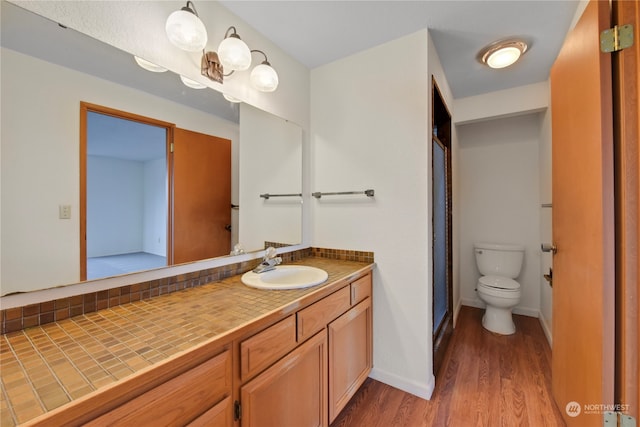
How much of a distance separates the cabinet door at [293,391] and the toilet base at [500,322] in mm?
2013

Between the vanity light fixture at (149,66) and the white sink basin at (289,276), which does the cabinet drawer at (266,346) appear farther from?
the vanity light fixture at (149,66)

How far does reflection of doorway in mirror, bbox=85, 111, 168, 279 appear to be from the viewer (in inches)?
38.1

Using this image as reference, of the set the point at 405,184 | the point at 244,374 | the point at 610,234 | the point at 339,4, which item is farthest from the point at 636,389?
the point at 339,4

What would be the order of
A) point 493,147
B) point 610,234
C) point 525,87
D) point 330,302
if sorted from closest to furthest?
point 610,234, point 330,302, point 525,87, point 493,147

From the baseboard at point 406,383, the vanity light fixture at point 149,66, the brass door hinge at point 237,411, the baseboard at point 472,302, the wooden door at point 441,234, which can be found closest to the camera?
the brass door hinge at point 237,411

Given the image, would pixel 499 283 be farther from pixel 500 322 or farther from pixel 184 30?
pixel 184 30

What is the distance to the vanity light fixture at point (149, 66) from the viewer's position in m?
1.08

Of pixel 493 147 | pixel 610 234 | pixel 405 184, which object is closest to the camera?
pixel 610 234

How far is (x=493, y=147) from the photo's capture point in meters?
2.90

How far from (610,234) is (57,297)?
1975 mm

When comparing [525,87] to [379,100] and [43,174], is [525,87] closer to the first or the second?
[379,100]

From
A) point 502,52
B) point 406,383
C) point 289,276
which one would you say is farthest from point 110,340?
point 502,52

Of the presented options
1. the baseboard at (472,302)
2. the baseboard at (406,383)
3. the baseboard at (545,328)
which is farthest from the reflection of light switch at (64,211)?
the baseboard at (472,302)

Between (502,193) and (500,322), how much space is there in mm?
1378
